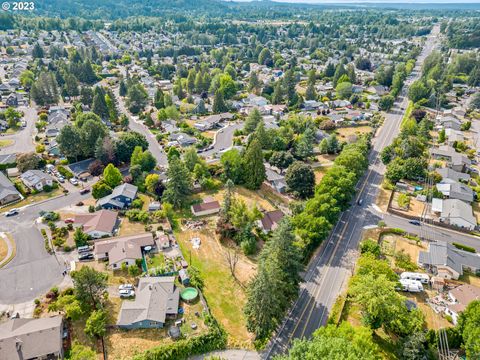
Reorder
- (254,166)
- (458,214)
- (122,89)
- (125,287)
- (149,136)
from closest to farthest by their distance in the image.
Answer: (125,287)
(458,214)
(254,166)
(149,136)
(122,89)

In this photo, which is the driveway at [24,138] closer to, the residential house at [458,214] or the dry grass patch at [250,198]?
the dry grass patch at [250,198]

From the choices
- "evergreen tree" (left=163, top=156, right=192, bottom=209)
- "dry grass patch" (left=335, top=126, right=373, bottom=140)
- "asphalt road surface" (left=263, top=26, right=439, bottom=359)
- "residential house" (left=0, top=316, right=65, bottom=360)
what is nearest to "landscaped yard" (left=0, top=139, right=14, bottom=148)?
"evergreen tree" (left=163, top=156, right=192, bottom=209)

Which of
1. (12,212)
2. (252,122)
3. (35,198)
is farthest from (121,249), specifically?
(252,122)

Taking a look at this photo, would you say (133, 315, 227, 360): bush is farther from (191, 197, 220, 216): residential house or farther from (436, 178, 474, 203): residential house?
(436, 178, 474, 203): residential house

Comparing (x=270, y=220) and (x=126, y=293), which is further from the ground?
(x=270, y=220)

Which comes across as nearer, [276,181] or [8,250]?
[8,250]

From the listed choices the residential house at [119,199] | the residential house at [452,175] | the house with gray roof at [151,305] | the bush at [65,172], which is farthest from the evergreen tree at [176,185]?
the residential house at [452,175]

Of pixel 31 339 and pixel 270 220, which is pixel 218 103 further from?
pixel 31 339
